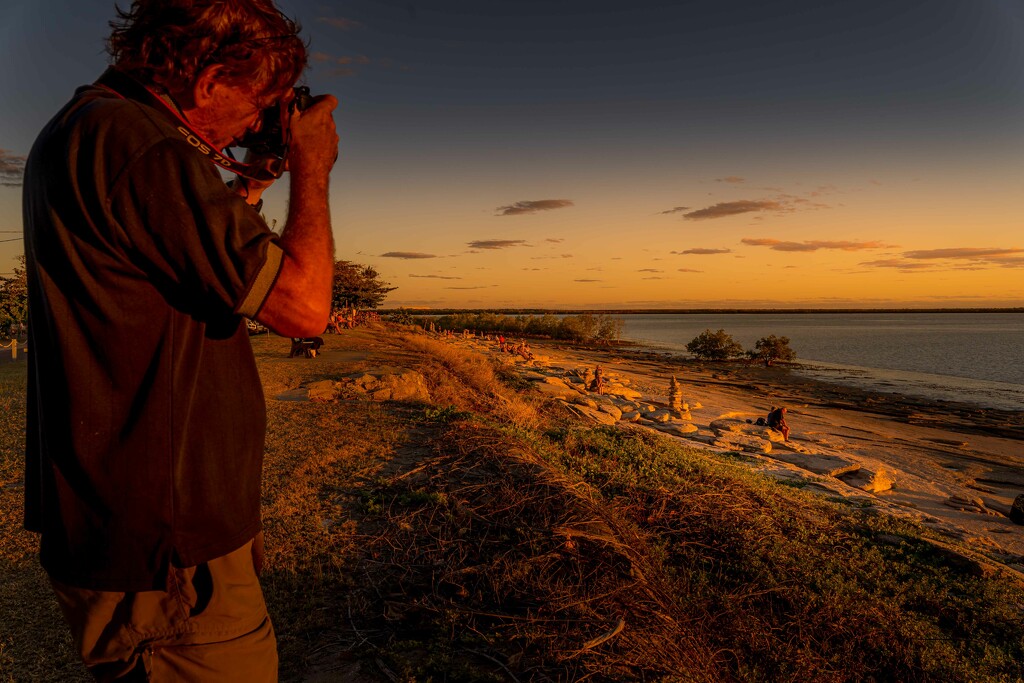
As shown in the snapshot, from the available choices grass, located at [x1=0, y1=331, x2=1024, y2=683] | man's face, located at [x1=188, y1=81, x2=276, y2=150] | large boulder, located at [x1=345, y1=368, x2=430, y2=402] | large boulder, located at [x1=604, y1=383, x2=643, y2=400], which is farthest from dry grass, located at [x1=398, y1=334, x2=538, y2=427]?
man's face, located at [x1=188, y1=81, x2=276, y2=150]

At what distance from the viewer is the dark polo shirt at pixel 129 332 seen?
98 cm

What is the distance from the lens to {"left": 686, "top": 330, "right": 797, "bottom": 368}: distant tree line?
3078 cm

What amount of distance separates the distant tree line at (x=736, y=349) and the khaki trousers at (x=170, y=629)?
32.7 metres

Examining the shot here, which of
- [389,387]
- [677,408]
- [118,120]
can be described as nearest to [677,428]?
[677,408]

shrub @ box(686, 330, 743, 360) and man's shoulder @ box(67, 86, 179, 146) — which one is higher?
→ man's shoulder @ box(67, 86, 179, 146)

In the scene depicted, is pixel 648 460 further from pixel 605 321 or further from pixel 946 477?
pixel 605 321

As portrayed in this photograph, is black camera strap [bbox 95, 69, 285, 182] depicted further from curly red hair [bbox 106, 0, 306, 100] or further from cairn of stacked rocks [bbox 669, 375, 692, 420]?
cairn of stacked rocks [bbox 669, 375, 692, 420]

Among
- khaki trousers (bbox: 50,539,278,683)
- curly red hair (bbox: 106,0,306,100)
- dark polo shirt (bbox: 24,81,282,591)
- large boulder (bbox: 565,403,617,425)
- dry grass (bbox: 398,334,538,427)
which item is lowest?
large boulder (bbox: 565,403,617,425)

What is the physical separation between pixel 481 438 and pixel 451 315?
49.3 m

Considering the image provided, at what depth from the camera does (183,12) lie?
46.4 inches

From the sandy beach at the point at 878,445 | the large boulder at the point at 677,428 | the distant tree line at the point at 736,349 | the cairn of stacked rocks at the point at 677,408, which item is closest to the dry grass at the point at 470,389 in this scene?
the sandy beach at the point at 878,445

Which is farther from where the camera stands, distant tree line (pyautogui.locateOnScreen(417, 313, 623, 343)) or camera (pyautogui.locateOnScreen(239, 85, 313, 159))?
distant tree line (pyautogui.locateOnScreen(417, 313, 623, 343))

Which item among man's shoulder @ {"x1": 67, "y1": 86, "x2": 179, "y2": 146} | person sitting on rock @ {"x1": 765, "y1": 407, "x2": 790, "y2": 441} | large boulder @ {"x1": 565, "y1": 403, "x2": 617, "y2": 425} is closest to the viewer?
man's shoulder @ {"x1": 67, "y1": 86, "x2": 179, "y2": 146}

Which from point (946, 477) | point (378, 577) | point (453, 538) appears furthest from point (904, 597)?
point (946, 477)
